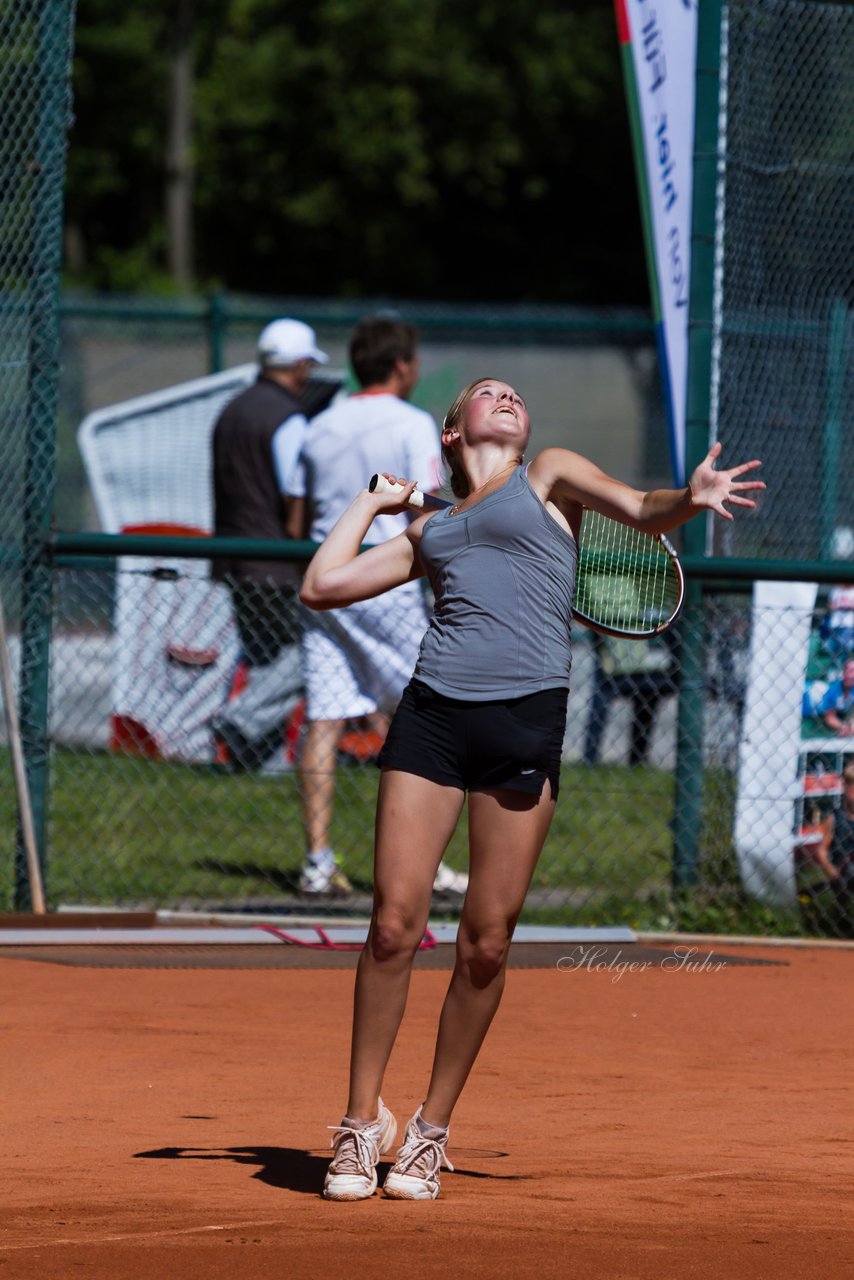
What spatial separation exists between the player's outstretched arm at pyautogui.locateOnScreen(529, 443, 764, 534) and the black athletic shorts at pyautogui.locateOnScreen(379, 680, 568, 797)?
44 centimetres

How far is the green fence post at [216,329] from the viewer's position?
14.0 meters

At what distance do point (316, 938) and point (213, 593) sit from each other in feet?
6.81

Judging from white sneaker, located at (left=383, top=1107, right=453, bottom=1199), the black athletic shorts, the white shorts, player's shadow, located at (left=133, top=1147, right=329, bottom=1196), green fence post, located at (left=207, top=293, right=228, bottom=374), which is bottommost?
player's shadow, located at (left=133, top=1147, right=329, bottom=1196)

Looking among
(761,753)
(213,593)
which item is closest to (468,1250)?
(761,753)

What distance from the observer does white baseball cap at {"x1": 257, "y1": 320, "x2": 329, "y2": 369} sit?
909cm

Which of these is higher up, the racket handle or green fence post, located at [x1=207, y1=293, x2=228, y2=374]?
green fence post, located at [x1=207, y1=293, x2=228, y2=374]

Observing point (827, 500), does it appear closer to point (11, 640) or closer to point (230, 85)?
point (11, 640)

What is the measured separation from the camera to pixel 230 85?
33.8 m

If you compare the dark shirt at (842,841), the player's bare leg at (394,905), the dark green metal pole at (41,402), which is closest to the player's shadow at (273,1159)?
the player's bare leg at (394,905)

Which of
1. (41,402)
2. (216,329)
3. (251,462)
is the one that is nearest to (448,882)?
(41,402)

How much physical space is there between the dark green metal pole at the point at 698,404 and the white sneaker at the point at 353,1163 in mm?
3280

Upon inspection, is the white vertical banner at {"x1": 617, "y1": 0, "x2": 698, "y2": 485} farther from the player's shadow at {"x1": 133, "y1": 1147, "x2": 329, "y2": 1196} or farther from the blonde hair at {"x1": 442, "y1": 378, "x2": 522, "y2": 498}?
the player's shadow at {"x1": 133, "y1": 1147, "x2": 329, "y2": 1196}

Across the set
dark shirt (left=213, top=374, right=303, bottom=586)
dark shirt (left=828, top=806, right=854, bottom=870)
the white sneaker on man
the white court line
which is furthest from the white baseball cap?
the white court line

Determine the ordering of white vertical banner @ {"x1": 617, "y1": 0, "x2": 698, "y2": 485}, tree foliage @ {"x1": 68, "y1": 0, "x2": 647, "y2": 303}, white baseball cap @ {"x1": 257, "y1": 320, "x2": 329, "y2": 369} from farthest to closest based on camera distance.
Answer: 1. tree foliage @ {"x1": 68, "y1": 0, "x2": 647, "y2": 303}
2. white baseball cap @ {"x1": 257, "y1": 320, "x2": 329, "y2": 369}
3. white vertical banner @ {"x1": 617, "y1": 0, "x2": 698, "y2": 485}
